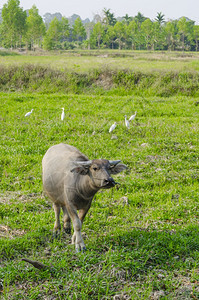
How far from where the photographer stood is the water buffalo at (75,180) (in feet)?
14.8

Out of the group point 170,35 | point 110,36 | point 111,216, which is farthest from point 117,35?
point 111,216

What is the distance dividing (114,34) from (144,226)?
77926mm

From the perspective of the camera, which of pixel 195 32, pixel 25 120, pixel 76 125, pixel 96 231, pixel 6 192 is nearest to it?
pixel 96 231

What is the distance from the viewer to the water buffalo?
14.8 feet

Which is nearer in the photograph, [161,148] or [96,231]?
[96,231]

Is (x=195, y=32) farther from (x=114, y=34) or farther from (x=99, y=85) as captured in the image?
(x=99, y=85)

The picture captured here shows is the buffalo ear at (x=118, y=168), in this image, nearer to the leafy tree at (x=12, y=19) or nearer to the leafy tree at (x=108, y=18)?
the leafy tree at (x=12, y=19)

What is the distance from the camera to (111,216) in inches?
245

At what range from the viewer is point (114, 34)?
3108 inches

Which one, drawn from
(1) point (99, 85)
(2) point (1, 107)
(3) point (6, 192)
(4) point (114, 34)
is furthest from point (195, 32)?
(3) point (6, 192)

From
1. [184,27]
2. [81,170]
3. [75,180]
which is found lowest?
[75,180]

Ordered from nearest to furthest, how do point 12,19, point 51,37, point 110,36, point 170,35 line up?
1. point 12,19
2. point 51,37
3. point 170,35
4. point 110,36

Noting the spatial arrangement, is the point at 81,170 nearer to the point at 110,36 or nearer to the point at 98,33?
the point at 98,33

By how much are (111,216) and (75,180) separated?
1.62 meters
